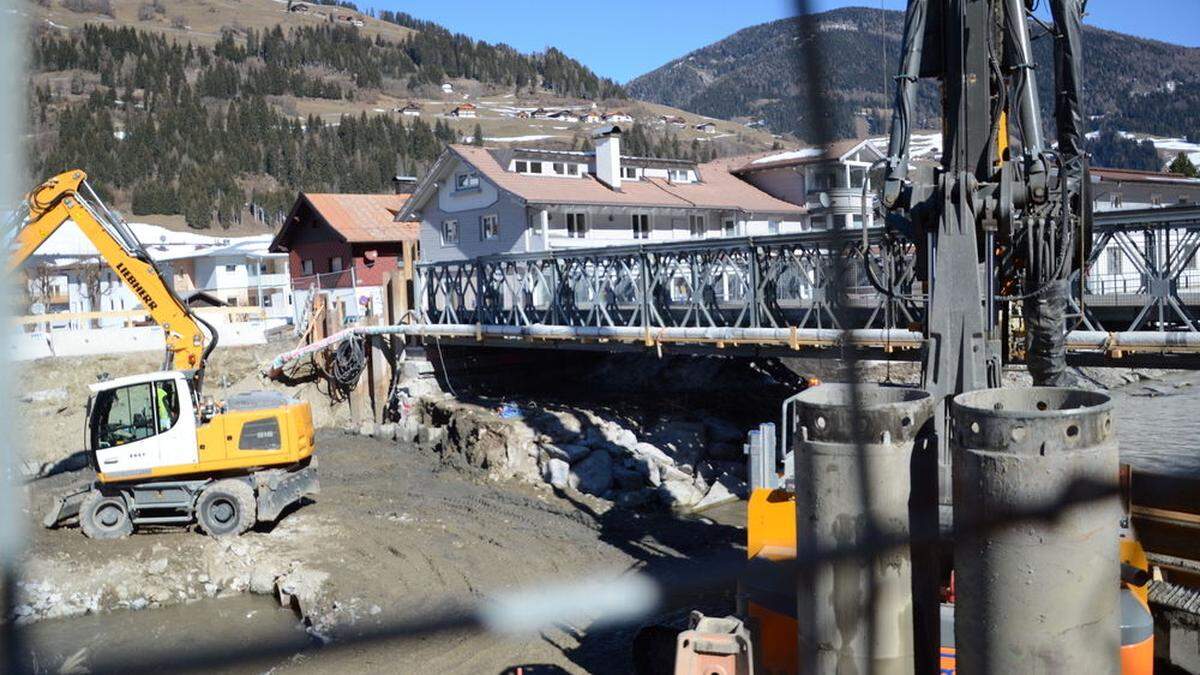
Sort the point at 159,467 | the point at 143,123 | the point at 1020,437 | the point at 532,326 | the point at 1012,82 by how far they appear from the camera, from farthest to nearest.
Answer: the point at 532,326, the point at 159,467, the point at 1012,82, the point at 143,123, the point at 1020,437

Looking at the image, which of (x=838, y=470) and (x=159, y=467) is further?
(x=159, y=467)

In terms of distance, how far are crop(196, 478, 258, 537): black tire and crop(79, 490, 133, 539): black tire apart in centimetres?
87

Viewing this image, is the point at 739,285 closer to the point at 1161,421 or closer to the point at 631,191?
the point at 1161,421

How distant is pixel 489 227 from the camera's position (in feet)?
89.4

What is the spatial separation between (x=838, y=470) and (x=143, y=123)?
2368mm

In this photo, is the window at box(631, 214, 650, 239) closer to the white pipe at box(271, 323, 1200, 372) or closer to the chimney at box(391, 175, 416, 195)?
the white pipe at box(271, 323, 1200, 372)

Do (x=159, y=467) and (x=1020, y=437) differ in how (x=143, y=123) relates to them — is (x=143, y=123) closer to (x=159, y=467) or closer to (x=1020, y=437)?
(x=1020, y=437)

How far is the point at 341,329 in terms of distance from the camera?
21.4m

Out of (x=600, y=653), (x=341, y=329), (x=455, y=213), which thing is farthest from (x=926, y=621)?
(x=455, y=213)

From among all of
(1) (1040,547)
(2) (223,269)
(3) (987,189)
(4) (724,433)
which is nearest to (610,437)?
(4) (724,433)

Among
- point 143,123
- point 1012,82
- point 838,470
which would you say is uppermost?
point 1012,82

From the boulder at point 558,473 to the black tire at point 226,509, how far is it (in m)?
4.63

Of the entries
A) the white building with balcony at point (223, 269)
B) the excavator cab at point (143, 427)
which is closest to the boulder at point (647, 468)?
the excavator cab at point (143, 427)

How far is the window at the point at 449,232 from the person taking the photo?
2830 cm
